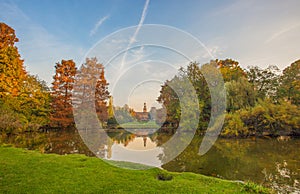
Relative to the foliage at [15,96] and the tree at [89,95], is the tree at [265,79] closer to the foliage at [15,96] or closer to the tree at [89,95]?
the tree at [89,95]

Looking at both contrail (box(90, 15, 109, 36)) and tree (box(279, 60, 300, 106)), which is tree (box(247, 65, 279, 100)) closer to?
tree (box(279, 60, 300, 106))

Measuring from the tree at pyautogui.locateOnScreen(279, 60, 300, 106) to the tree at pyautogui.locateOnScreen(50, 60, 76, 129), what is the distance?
23450 millimetres

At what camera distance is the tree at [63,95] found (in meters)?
22.5

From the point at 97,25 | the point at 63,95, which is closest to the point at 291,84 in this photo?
the point at 97,25

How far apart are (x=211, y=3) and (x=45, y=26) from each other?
34.7 feet

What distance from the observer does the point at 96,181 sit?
475 centimetres

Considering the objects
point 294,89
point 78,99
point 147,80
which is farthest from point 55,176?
point 294,89

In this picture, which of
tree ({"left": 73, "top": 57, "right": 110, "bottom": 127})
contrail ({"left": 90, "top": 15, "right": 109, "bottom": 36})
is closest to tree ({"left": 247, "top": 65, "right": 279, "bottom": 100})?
tree ({"left": 73, "top": 57, "right": 110, "bottom": 127})

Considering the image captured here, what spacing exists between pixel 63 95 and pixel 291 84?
25.6 m

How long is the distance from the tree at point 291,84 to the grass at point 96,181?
66.7ft

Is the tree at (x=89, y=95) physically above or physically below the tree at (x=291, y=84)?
below

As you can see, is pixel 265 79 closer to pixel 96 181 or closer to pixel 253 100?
pixel 253 100

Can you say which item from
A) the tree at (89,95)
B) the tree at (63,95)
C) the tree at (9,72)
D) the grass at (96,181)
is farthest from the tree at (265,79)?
the tree at (9,72)

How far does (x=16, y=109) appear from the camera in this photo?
61.9 feet
